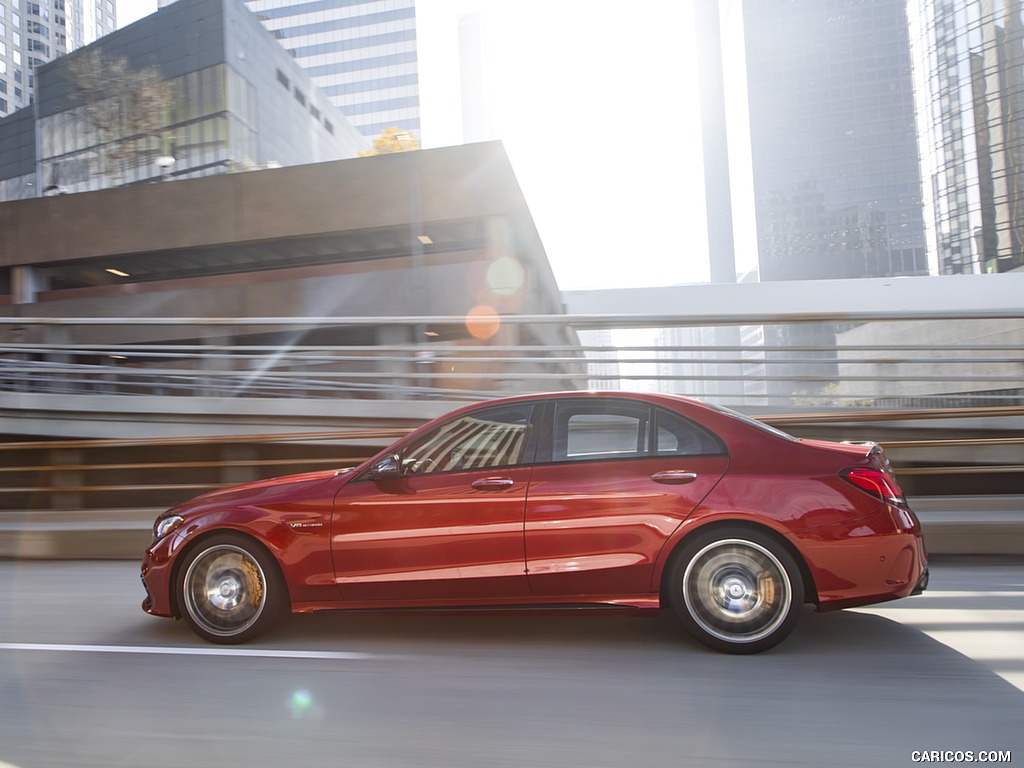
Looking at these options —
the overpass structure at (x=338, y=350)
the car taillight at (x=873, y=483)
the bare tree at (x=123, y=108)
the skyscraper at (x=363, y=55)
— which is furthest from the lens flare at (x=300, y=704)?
the skyscraper at (x=363, y=55)

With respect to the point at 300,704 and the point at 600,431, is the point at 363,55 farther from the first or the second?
the point at 300,704

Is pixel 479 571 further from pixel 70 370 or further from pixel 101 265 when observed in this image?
pixel 101 265

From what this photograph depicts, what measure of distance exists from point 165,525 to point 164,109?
34.6 meters

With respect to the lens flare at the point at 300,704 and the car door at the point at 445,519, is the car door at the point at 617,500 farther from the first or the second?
the lens flare at the point at 300,704

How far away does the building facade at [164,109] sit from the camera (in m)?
33.3

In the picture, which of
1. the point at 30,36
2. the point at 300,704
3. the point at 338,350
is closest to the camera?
the point at 300,704

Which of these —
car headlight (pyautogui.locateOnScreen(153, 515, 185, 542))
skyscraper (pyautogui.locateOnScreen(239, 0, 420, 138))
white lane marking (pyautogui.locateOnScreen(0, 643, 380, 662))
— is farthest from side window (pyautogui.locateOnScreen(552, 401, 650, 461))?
skyscraper (pyautogui.locateOnScreen(239, 0, 420, 138))

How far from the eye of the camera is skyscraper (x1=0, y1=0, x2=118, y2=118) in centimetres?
11650

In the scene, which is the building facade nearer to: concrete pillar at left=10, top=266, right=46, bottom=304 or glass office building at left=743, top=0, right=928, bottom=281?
concrete pillar at left=10, top=266, right=46, bottom=304

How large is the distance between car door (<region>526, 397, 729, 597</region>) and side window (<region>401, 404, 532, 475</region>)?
206 millimetres

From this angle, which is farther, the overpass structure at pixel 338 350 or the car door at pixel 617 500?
the overpass structure at pixel 338 350

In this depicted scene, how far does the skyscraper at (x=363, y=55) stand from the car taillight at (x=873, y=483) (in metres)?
106

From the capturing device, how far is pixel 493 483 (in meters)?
4.37

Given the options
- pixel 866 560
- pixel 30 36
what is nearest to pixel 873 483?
pixel 866 560
